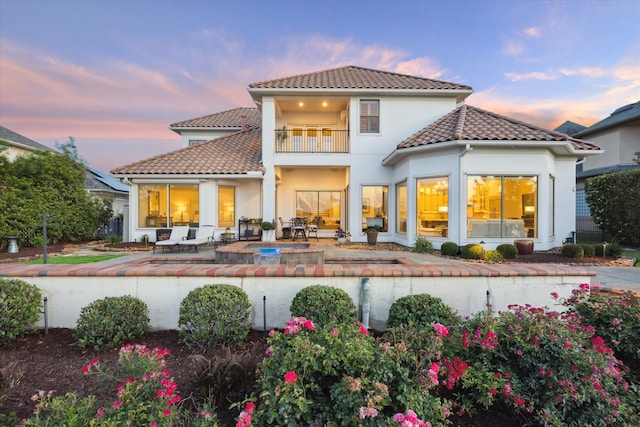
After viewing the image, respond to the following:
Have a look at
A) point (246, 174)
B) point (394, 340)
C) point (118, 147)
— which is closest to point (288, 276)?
point (394, 340)

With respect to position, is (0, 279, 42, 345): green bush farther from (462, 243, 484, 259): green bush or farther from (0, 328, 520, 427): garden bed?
(462, 243, 484, 259): green bush

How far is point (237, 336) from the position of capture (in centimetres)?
331

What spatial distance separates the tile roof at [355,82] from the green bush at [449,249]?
7168 mm

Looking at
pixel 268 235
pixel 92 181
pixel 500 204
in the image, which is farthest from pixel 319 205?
pixel 92 181

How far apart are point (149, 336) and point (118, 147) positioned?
2656cm

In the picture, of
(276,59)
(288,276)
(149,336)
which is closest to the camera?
(149,336)

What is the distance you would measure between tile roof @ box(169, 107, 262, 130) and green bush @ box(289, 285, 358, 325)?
16.3 m

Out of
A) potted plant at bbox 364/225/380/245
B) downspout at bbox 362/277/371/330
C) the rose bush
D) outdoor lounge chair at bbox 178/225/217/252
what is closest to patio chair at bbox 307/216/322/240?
potted plant at bbox 364/225/380/245

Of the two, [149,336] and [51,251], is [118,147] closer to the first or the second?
[51,251]

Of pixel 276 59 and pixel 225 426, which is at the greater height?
pixel 276 59

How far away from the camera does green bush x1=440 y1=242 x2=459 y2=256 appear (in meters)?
9.62

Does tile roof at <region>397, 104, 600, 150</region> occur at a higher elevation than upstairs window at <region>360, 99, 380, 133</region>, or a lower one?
lower

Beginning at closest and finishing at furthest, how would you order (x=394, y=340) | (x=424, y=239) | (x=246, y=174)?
(x=394, y=340), (x=424, y=239), (x=246, y=174)

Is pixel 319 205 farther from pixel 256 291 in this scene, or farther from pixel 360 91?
pixel 256 291
